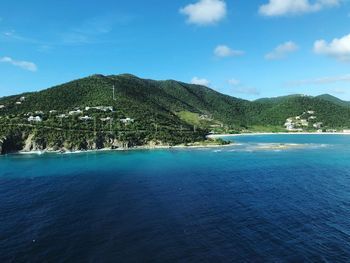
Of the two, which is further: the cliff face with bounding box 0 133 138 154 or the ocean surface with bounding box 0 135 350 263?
the cliff face with bounding box 0 133 138 154

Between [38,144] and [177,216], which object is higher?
[38,144]

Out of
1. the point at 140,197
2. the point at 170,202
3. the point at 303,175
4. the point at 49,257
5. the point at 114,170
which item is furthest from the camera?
the point at 114,170

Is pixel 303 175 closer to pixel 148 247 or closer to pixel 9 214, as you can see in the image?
pixel 148 247

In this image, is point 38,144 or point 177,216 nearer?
point 177,216

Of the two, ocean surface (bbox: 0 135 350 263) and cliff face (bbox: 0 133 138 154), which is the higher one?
cliff face (bbox: 0 133 138 154)

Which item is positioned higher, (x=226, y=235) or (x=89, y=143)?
(x=89, y=143)

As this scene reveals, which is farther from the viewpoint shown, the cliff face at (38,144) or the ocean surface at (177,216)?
the cliff face at (38,144)

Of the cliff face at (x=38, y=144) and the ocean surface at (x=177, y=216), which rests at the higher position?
the cliff face at (x=38, y=144)

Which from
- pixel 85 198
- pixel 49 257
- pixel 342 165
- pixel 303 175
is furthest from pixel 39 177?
pixel 342 165
